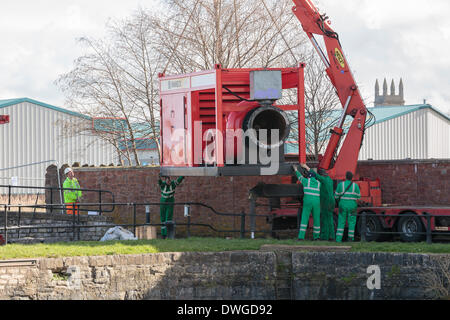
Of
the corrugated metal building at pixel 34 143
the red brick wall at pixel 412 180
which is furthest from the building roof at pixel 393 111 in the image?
the red brick wall at pixel 412 180

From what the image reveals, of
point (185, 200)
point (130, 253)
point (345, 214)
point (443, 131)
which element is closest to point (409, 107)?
point (443, 131)

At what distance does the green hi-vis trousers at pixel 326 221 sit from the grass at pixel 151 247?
1201mm

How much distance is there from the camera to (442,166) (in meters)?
20.5

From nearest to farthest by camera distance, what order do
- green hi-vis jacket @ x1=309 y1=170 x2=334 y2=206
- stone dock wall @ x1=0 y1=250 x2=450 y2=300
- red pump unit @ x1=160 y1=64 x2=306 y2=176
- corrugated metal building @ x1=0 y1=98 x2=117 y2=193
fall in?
stone dock wall @ x1=0 y1=250 x2=450 y2=300 → red pump unit @ x1=160 y1=64 x2=306 y2=176 → green hi-vis jacket @ x1=309 y1=170 x2=334 y2=206 → corrugated metal building @ x1=0 y1=98 x2=117 y2=193

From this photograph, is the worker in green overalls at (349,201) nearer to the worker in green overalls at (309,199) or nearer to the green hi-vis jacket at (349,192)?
the green hi-vis jacket at (349,192)

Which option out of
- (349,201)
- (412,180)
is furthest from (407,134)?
(349,201)

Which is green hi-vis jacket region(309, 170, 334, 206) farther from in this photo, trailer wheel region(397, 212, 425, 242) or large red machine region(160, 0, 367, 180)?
trailer wheel region(397, 212, 425, 242)

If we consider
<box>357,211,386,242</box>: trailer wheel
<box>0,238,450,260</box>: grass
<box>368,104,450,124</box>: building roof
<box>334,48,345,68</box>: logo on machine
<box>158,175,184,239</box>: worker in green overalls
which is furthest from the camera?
<box>368,104,450,124</box>: building roof

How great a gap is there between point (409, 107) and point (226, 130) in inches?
1443

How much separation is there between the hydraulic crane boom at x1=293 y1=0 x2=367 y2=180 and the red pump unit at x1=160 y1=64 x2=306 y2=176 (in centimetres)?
294

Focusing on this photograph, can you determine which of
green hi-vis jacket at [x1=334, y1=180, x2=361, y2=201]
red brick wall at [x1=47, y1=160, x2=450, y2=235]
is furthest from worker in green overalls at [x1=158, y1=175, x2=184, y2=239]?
green hi-vis jacket at [x1=334, y1=180, x2=361, y2=201]

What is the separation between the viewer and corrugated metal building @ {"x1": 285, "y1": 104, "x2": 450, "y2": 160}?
46.7 m
